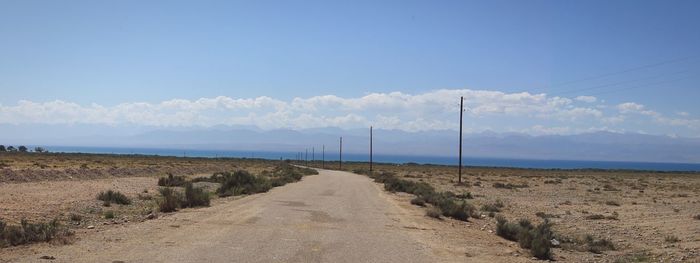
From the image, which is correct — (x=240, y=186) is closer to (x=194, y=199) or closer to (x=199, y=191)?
(x=199, y=191)

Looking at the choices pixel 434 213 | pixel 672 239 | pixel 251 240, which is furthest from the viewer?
pixel 434 213

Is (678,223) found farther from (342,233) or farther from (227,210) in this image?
(227,210)

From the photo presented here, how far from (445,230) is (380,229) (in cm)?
219

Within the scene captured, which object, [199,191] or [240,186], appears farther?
[240,186]

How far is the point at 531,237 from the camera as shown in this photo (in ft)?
51.1

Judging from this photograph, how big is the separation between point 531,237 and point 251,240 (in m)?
6.80

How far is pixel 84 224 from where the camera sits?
1717 cm

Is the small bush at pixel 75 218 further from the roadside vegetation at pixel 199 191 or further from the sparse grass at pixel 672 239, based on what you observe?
the sparse grass at pixel 672 239

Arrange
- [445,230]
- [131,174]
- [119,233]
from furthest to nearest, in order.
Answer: [131,174], [445,230], [119,233]

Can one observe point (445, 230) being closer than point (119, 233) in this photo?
No

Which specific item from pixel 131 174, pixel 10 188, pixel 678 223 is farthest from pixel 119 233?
pixel 131 174

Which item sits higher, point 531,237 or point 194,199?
point 194,199

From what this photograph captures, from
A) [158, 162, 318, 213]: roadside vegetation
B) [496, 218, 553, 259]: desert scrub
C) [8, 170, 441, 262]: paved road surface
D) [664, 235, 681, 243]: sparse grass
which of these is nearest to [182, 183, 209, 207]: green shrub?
[158, 162, 318, 213]: roadside vegetation

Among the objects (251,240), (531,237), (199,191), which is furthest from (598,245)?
(199,191)
